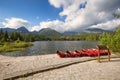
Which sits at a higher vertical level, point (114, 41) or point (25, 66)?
point (114, 41)

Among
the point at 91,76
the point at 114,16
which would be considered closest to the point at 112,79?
the point at 91,76

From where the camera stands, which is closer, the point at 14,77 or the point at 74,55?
the point at 14,77

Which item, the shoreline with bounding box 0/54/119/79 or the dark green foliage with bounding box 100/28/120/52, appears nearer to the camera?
the shoreline with bounding box 0/54/119/79

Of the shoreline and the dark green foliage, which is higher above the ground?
the dark green foliage

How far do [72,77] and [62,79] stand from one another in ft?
2.73

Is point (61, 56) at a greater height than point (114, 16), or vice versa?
point (114, 16)

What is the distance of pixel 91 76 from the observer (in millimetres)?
10844

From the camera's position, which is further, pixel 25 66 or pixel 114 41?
pixel 114 41

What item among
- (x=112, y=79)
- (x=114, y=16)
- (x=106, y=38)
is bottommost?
(x=112, y=79)

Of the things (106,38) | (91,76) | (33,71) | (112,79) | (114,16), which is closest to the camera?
(112,79)

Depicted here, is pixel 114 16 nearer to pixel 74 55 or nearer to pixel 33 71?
pixel 74 55

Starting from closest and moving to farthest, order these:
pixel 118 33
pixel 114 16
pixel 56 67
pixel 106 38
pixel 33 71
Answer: pixel 33 71 < pixel 56 67 < pixel 114 16 < pixel 118 33 < pixel 106 38

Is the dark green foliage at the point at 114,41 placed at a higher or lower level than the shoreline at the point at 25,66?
higher

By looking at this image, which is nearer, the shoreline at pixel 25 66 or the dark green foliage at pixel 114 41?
the shoreline at pixel 25 66
